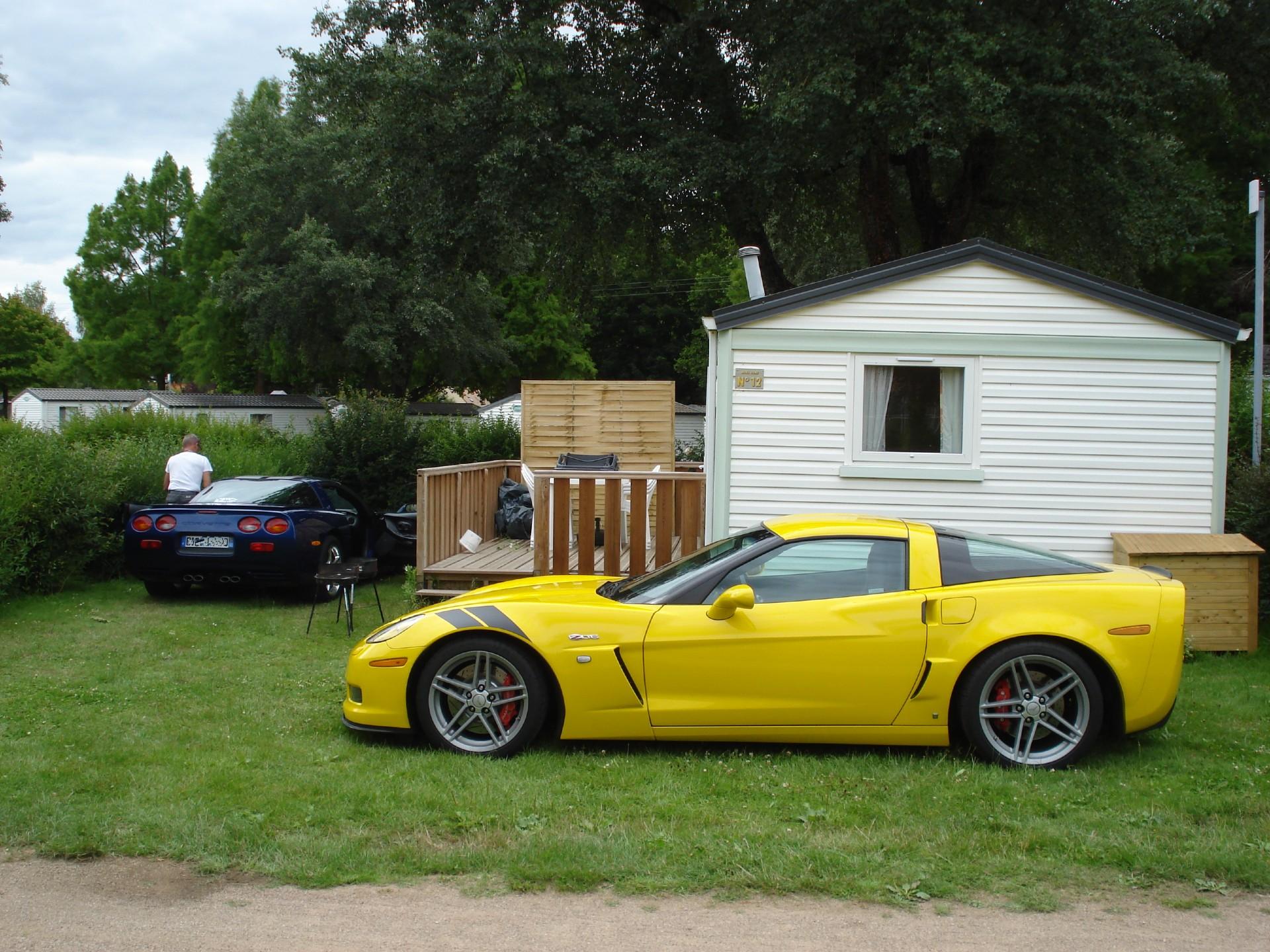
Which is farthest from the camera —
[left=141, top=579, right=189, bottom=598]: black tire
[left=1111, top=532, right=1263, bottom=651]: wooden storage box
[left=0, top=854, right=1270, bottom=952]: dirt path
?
[left=141, top=579, right=189, bottom=598]: black tire

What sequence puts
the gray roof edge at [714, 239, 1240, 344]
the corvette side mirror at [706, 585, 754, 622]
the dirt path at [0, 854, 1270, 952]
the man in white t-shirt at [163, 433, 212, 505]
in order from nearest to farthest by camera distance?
1. the dirt path at [0, 854, 1270, 952]
2. the corvette side mirror at [706, 585, 754, 622]
3. the gray roof edge at [714, 239, 1240, 344]
4. the man in white t-shirt at [163, 433, 212, 505]

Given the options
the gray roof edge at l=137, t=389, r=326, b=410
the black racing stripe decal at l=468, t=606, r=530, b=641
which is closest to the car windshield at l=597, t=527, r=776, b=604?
the black racing stripe decal at l=468, t=606, r=530, b=641

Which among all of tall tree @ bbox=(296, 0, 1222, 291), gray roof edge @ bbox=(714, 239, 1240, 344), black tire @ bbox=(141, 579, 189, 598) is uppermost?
tall tree @ bbox=(296, 0, 1222, 291)

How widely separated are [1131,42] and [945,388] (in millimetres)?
10677

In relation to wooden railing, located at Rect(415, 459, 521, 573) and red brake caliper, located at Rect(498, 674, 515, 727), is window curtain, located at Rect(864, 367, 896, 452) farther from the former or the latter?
red brake caliper, located at Rect(498, 674, 515, 727)

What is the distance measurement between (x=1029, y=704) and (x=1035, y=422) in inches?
175

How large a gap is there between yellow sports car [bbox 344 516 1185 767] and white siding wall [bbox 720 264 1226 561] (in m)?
3.69

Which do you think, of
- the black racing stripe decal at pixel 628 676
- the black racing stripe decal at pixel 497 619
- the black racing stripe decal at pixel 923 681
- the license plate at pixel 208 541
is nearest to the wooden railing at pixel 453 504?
the license plate at pixel 208 541

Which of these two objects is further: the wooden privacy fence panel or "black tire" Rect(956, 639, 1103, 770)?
the wooden privacy fence panel

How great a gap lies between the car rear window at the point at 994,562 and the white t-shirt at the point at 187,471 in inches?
371

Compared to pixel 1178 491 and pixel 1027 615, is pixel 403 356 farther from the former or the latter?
pixel 1027 615

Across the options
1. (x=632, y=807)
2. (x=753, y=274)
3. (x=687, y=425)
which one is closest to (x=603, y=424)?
(x=753, y=274)

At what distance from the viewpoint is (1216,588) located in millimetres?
8906

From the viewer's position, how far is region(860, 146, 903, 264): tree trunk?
65.6 ft
